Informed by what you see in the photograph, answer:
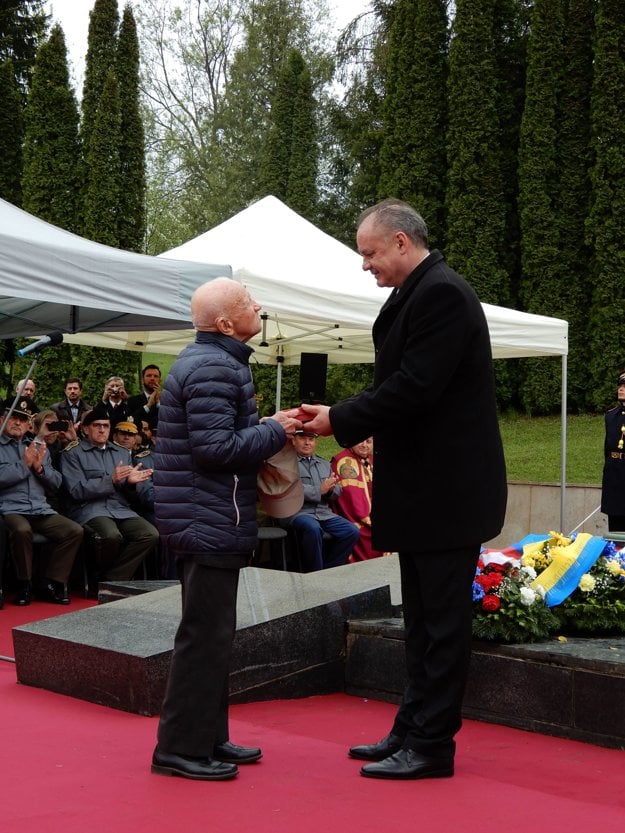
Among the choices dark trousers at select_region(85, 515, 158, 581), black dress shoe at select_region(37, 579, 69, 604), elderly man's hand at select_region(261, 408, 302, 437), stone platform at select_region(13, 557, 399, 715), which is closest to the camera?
elderly man's hand at select_region(261, 408, 302, 437)

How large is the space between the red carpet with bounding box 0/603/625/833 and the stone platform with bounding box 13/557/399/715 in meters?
0.17

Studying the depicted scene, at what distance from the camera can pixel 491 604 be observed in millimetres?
4188

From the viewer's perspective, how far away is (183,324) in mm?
6871

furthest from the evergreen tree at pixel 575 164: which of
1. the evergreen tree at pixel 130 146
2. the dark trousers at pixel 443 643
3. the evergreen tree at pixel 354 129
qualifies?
the dark trousers at pixel 443 643

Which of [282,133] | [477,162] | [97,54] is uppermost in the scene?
[97,54]

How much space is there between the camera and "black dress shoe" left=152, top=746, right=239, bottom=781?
3.07 metres

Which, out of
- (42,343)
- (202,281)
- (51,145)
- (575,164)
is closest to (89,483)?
(202,281)

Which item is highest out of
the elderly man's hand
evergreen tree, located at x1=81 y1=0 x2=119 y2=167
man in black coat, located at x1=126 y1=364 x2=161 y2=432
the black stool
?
evergreen tree, located at x1=81 y1=0 x2=119 y2=167

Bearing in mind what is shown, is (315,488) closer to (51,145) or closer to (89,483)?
(89,483)

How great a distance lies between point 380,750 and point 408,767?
0.86 ft

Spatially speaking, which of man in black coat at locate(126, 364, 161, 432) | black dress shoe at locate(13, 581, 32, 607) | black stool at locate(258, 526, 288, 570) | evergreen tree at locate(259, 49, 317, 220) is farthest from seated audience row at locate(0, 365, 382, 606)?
evergreen tree at locate(259, 49, 317, 220)

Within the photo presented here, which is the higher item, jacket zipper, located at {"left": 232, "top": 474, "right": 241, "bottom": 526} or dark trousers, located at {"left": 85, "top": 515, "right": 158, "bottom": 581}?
jacket zipper, located at {"left": 232, "top": 474, "right": 241, "bottom": 526}

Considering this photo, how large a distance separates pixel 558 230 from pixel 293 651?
55.6 feet

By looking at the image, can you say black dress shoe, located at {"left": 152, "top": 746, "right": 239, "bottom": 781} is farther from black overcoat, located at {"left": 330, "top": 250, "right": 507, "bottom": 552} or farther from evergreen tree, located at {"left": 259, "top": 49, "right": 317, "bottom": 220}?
evergreen tree, located at {"left": 259, "top": 49, "right": 317, "bottom": 220}
